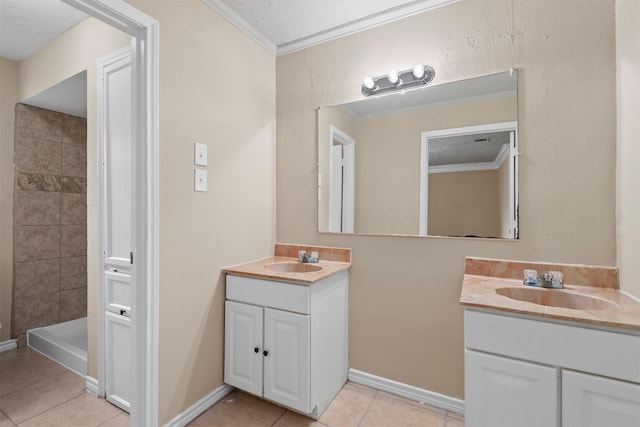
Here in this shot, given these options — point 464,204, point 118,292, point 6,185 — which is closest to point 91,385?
point 118,292

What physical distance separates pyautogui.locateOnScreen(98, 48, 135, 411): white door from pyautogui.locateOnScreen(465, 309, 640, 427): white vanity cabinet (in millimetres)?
1797

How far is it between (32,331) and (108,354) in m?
1.41

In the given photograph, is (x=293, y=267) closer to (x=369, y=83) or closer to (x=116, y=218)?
(x=116, y=218)

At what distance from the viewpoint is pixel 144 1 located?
139 centimetres

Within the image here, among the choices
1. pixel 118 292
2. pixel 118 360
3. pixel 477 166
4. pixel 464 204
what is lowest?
pixel 118 360

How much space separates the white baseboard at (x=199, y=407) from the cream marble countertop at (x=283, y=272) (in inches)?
28.4

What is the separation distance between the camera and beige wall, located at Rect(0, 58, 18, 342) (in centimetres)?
246

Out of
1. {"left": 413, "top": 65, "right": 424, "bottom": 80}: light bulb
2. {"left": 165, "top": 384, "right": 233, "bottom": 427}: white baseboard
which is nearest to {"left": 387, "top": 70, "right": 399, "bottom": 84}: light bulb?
{"left": 413, "top": 65, "right": 424, "bottom": 80}: light bulb

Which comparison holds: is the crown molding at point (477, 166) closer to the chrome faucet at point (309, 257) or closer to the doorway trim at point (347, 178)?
the doorway trim at point (347, 178)

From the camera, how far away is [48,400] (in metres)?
1.79

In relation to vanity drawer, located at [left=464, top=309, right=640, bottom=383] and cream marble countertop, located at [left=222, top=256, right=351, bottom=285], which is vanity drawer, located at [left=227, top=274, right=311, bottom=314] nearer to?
cream marble countertop, located at [left=222, top=256, right=351, bottom=285]

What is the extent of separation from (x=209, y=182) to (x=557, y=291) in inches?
73.9

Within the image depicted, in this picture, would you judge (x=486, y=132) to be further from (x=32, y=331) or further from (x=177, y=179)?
(x=32, y=331)

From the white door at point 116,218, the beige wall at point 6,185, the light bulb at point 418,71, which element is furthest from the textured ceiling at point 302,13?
the beige wall at point 6,185
